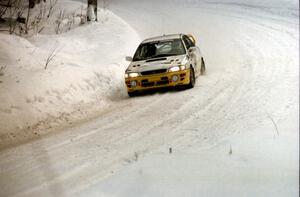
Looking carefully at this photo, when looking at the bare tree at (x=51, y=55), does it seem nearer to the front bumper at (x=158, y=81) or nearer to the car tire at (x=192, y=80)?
the front bumper at (x=158, y=81)

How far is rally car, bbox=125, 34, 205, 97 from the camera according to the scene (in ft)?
26.0

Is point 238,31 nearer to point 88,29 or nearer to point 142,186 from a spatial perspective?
point 88,29

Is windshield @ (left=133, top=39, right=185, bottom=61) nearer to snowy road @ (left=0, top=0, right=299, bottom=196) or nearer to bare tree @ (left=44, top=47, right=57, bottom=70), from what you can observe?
snowy road @ (left=0, top=0, right=299, bottom=196)

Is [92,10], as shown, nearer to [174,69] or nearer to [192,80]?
[174,69]

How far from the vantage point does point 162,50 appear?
8.35m

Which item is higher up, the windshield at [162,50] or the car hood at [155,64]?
the windshield at [162,50]

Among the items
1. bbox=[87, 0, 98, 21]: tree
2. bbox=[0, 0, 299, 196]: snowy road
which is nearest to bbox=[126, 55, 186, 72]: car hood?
bbox=[0, 0, 299, 196]: snowy road

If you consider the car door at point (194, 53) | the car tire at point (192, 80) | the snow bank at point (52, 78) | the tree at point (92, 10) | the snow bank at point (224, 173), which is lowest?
the car tire at point (192, 80)

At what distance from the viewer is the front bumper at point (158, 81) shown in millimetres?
7922

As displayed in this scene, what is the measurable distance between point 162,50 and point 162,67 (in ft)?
1.55

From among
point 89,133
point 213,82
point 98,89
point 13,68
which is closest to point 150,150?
point 89,133

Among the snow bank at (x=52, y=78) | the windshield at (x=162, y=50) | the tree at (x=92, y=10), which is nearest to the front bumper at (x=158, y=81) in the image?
the windshield at (x=162, y=50)

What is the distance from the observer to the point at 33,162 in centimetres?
390

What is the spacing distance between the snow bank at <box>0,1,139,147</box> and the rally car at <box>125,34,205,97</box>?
53.3 inches
